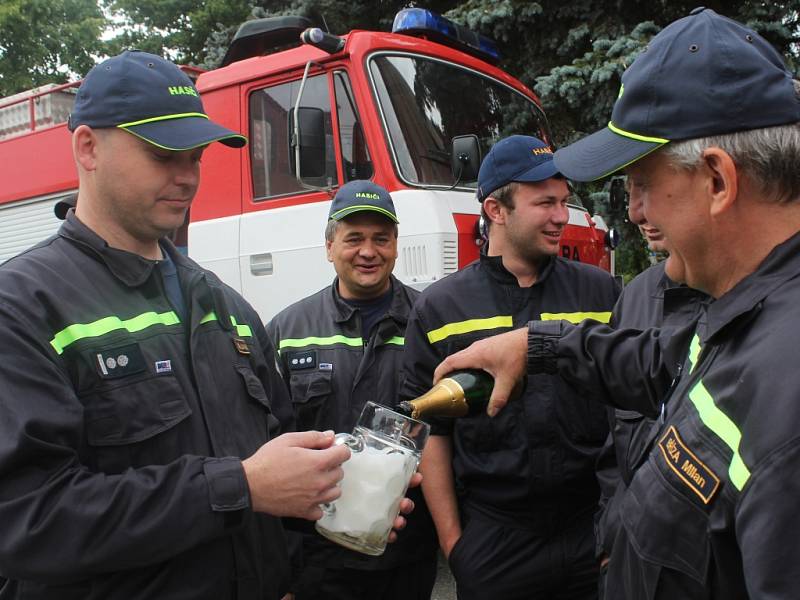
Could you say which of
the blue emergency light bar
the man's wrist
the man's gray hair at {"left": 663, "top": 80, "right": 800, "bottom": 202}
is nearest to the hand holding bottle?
the man's wrist

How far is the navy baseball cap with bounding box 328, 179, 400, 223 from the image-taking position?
9.63 feet

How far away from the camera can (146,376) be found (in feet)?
4.99

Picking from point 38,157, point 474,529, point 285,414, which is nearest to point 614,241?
point 474,529

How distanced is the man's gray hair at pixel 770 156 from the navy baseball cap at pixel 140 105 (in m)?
1.10

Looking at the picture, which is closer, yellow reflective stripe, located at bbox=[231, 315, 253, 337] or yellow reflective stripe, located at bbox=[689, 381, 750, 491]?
yellow reflective stripe, located at bbox=[689, 381, 750, 491]

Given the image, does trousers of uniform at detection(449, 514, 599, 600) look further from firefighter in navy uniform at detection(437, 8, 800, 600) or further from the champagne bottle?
firefighter in navy uniform at detection(437, 8, 800, 600)

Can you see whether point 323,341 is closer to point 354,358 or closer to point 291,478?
point 354,358

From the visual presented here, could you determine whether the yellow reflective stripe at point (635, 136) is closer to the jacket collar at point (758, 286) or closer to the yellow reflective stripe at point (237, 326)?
the jacket collar at point (758, 286)

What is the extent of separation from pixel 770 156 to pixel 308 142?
315 cm

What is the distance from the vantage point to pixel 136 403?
149 centimetres

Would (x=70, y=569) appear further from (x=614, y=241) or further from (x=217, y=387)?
(x=614, y=241)

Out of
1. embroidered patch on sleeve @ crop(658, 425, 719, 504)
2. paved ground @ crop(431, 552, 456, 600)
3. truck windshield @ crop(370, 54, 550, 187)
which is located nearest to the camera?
embroidered patch on sleeve @ crop(658, 425, 719, 504)

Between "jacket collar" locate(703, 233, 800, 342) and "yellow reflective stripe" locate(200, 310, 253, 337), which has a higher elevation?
"jacket collar" locate(703, 233, 800, 342)

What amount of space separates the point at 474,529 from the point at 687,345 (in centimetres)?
115
